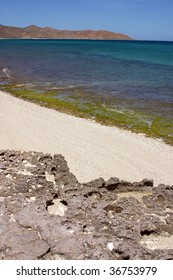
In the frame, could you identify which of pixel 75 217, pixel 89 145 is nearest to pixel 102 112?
pixel 89 145

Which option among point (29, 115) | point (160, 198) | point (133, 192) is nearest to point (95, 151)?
point (133, 192)

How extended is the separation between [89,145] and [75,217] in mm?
8094

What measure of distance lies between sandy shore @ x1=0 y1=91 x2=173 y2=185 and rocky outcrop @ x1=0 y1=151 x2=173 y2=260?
2.18 meters

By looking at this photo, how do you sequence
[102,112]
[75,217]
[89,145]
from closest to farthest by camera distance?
1. [75,217]
2. [89,145]
3. [102,112]

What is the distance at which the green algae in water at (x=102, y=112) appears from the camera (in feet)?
66.5

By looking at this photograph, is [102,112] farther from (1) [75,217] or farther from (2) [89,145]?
(1) [75,217]

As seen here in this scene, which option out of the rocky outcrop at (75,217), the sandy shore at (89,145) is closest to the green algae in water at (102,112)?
the sandy shore at (89,145)

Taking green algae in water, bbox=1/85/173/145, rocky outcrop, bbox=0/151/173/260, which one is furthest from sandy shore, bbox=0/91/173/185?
rocky outcrop, bbox=0/151/173/260

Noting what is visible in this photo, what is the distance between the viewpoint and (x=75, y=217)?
9.02 metres

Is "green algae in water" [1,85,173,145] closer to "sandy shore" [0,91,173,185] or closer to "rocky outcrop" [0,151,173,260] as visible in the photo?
"sandy shore" [0,91,173,185]

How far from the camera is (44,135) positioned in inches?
705

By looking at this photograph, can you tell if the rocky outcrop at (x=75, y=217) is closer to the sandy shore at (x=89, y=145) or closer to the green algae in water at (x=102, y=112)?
the sandy shore at (x=89, y=145)

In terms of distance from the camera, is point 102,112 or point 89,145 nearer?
point 89,145
